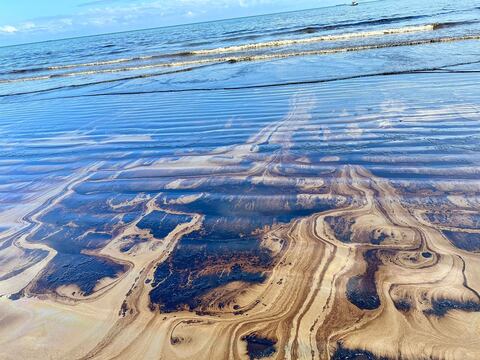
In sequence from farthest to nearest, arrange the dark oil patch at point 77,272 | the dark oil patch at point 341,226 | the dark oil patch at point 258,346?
1. the dark oil patch at point 341,226
2. the dark oil patch at point 77,272
3. the dark oil patch at point 258,346

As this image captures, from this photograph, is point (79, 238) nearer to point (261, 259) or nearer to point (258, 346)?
point (261, 259)

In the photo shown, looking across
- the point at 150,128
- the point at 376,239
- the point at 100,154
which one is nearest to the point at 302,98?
the point at 150,128

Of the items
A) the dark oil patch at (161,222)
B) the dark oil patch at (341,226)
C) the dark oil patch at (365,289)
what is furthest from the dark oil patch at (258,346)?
the dark oil patch at (161,222)

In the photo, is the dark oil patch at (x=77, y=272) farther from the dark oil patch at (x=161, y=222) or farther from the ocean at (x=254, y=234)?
the dark oil patch at (x=161, y=222)

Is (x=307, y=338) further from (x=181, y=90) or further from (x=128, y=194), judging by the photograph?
(x=181, y=90)

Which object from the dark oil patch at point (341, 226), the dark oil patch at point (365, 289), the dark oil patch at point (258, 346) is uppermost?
the dark oil patch at point (258, 346)

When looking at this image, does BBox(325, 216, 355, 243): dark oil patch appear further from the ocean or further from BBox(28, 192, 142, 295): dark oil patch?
BBox(28, 192, 142, 295): dark oil patch

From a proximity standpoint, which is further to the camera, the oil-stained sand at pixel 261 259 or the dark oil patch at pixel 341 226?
the dark oil patch at pixel 341 226
